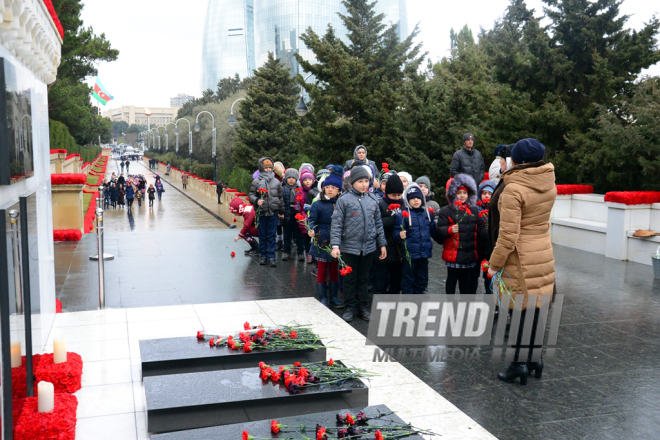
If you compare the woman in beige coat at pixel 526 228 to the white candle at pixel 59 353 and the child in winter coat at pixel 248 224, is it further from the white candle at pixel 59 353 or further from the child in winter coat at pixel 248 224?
the child in winter coat at pixel 248 224

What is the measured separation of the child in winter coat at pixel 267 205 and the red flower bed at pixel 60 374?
212 inches

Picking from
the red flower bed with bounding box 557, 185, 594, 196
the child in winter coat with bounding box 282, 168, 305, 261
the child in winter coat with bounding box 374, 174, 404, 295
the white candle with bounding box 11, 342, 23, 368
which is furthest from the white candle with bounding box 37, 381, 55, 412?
the red flower bed with bounding box 557, 185, 594, 196

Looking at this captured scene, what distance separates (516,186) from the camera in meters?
4.63

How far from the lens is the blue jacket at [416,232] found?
7.07 meters

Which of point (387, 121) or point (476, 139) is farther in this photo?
point (387, 121)

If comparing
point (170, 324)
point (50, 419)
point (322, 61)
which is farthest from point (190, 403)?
point (322, 61)

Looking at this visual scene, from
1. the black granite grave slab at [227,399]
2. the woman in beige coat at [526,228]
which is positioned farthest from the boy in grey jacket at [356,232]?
the black granite grave slab at [227,399]

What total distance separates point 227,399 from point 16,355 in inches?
57.8

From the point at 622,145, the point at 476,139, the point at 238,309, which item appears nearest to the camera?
the point at 238,309

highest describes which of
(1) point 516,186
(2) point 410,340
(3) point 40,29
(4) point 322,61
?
(4) point 322,61

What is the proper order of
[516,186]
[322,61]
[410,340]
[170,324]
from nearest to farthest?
[516,186] → [410,340] → [170,324] → [322,61]

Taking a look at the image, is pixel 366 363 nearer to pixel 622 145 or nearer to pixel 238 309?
pixel 238 309

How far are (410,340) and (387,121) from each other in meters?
13.8
